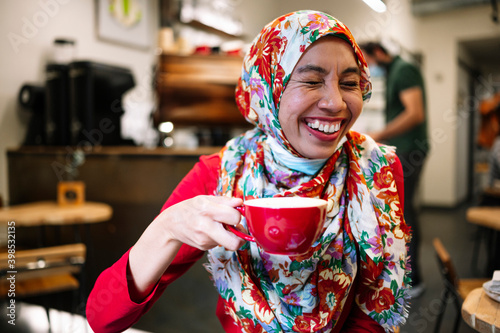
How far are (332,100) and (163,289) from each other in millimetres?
583

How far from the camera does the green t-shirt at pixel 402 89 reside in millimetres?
2912

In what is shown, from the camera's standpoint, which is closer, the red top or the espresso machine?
the red top

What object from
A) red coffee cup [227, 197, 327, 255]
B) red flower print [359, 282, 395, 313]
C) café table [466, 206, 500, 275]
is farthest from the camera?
café table [466, 206, 500, 275]

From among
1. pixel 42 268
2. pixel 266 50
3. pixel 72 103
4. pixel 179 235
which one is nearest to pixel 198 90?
pixel 72 103

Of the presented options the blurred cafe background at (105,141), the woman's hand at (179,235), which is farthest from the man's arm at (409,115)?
the woman's hand at (179,235)

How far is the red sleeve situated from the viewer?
84 centimetres

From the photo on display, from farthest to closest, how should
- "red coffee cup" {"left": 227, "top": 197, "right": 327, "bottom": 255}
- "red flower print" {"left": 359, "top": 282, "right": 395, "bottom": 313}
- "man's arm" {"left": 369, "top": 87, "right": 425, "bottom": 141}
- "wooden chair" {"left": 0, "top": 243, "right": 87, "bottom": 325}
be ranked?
"man's arm" {"left": 369, "top": 87, "right": 425, "bottom": 141}, "wooden chair" {"left": 0, "top": 243, "right": 87, "bottom": 325}, "red flower print" {"left": 359, "top": 282, "right": 395, "bottom": 313}, "red coffee cup" {"left": 227, "top": 197, "right": 327, "bottom": 255}

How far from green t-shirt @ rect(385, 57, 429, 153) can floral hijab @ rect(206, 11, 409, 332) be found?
2140mm

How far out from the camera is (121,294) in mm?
833

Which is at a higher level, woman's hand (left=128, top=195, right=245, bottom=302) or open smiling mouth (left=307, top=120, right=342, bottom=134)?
open smiling mouth (left=307, top=120, right=342, bottom=134)

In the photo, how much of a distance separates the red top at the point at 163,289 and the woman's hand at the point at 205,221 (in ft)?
0.60

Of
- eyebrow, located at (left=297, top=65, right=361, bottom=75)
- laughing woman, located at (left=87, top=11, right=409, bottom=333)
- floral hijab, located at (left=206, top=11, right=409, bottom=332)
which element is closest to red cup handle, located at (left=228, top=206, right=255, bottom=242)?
laughing woman, located at (left=87, top=11, right=409, bottom=333)

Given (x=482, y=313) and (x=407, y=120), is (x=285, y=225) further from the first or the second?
(x=407, y=120)

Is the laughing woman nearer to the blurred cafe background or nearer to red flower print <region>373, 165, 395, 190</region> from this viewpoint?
red flower print <region>373, 165, 395, 190</region>
